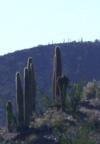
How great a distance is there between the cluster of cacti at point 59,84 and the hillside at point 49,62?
3401cm

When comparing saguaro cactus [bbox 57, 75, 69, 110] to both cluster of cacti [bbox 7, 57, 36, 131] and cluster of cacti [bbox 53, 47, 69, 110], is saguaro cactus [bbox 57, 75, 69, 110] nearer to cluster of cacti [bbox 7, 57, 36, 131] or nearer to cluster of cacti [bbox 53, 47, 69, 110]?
cluster of cacti [bbox 53, 47, 69, 110]

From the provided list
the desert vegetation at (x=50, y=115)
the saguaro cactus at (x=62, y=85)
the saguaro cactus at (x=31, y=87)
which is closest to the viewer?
the desert vegetation at (x=50, y=115)

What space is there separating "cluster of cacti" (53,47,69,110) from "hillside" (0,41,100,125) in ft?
112

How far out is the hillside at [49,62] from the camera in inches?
2827

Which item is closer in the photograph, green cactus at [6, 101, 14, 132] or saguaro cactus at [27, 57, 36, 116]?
green cactus at [6, 101, 14, 132]

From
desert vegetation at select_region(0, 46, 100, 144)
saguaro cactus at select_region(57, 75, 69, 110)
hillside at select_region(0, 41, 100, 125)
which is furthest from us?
hillside at select_region(0, 41, 100, 125)

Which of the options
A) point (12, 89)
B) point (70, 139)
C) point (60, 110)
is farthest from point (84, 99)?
point (12, 89)

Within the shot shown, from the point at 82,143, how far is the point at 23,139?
6.09 metres

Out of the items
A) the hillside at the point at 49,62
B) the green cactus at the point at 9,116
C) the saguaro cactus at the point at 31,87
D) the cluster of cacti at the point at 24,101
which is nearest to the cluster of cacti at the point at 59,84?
the saguaro cactus at the point at 31,87

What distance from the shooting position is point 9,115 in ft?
105

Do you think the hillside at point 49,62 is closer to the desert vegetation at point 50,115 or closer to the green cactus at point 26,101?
the desert vegetation at point 50,115

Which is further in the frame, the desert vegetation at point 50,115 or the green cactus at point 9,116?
the green cactus at point 9,116

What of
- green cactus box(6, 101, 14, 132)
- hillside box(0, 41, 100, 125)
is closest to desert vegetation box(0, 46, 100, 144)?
green cactus box(6, 101, 14, 132)

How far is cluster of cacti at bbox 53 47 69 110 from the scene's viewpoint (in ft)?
106
